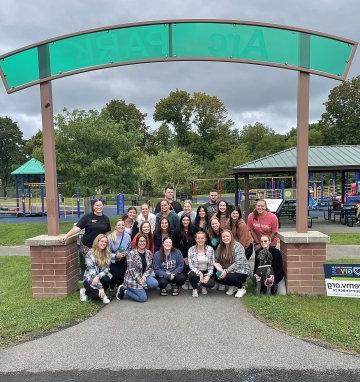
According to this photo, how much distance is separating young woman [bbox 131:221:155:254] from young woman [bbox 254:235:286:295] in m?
1.69

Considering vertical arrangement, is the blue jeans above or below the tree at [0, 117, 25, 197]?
below

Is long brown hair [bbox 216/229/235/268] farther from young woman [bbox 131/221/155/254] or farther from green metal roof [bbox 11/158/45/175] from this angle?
green metal roof [bbox 11/158/45/175]

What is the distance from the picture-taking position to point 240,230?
21.5 ft

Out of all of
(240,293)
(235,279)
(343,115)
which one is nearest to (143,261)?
(235,279)

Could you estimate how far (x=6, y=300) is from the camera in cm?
627

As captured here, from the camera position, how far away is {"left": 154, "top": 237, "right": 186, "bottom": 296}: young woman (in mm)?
6105

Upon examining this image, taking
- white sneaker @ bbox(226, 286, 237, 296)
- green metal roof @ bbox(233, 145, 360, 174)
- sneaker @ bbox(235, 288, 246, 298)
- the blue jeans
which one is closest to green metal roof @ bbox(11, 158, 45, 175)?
green metal roof @ bbox(233, 145, 360, 174)

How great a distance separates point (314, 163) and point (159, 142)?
155 feet

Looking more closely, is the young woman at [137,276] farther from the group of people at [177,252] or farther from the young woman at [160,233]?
the young woman at [160,233]

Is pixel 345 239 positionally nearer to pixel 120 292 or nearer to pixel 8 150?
pixel 120 292

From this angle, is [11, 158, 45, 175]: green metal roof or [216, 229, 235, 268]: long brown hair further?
[11, 158, 45, 175]: green metal roof

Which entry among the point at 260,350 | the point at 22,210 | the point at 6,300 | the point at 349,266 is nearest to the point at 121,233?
the point at 6,300

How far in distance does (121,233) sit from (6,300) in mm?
2070

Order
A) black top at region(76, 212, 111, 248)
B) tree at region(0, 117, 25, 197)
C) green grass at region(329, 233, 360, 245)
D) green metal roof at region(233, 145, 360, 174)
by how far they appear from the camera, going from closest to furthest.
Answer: black top at region(76, 212, 111, 248), green grass at region(329, 233, 360, 245), green metal roof at region(233, 145, 360, 174), tree at region(0, 117, 25, 197)
